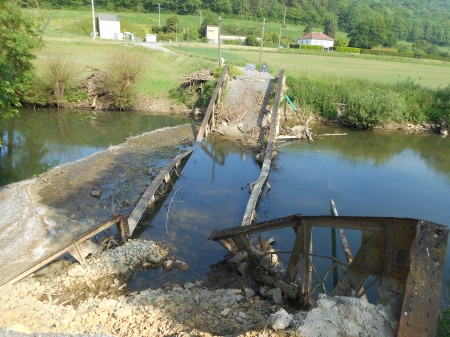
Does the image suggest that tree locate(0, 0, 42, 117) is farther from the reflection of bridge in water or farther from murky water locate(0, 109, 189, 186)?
the reflection of bridge in water

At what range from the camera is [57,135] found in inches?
770

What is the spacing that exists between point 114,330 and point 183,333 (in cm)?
134

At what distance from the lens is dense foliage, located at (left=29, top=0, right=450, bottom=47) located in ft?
312

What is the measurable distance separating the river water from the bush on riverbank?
4.21 feet

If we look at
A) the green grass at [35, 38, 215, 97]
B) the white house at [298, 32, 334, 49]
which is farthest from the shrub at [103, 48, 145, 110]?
the white house at [298, 32, 334, 49]

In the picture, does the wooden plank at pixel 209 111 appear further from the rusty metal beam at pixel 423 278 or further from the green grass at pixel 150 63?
the rusty metal beam at pixel 423 278

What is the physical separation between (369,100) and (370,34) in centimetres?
8695

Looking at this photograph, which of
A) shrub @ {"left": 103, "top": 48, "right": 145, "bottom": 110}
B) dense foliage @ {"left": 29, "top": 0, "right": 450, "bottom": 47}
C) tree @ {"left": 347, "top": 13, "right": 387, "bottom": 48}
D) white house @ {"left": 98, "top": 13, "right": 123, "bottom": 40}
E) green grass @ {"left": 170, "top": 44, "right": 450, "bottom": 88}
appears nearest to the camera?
shrub @ {"left": 103, "top": 48, "right": 145, "bottom": 110}

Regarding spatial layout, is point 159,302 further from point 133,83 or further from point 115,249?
point 133,83

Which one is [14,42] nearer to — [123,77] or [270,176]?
[123,77]

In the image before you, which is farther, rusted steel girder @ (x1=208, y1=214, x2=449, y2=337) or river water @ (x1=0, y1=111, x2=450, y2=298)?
river water @ (x1=0, y1=111, x2=450, y2=298)

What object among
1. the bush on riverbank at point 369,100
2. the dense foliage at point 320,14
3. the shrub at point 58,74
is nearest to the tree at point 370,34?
the dense foliage at point 320,14

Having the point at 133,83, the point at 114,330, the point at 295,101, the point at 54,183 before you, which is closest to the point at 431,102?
the point at 295,101

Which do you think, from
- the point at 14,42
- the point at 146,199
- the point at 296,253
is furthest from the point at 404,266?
the point at 14,42
